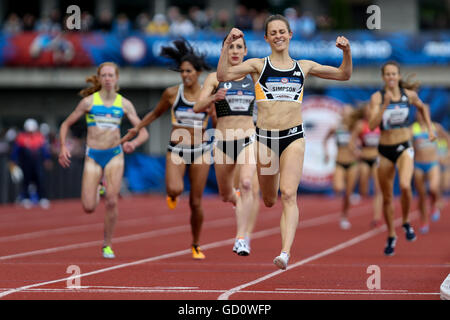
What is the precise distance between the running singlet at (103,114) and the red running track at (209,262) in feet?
5.51

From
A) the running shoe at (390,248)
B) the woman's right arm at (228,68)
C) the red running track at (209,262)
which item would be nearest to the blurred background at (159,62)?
the red running track at (209,262)

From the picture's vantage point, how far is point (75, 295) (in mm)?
7926

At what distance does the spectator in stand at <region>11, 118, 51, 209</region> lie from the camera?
26359 mm

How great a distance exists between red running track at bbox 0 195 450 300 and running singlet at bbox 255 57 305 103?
5.83ft

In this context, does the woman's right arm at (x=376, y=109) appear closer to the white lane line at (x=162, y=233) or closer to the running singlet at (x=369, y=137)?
the white lane line at (x=162, y=233)

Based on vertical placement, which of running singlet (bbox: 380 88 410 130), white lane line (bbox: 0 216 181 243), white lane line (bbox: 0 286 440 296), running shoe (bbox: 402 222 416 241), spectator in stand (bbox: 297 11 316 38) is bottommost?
white lane line (bbox: 0 216 181 243)

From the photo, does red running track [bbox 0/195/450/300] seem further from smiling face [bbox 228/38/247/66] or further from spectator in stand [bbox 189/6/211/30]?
spectator in stand [bbox 189/6/211/30]

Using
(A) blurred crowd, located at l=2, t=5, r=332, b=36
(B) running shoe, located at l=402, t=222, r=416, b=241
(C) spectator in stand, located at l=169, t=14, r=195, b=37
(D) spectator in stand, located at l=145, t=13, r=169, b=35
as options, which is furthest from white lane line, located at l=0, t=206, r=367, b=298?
(D) spectator in stand, located at l=145, t=13, r=169, b=35

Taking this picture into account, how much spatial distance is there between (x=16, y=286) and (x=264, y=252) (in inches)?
196

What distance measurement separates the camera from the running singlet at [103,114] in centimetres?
1220
